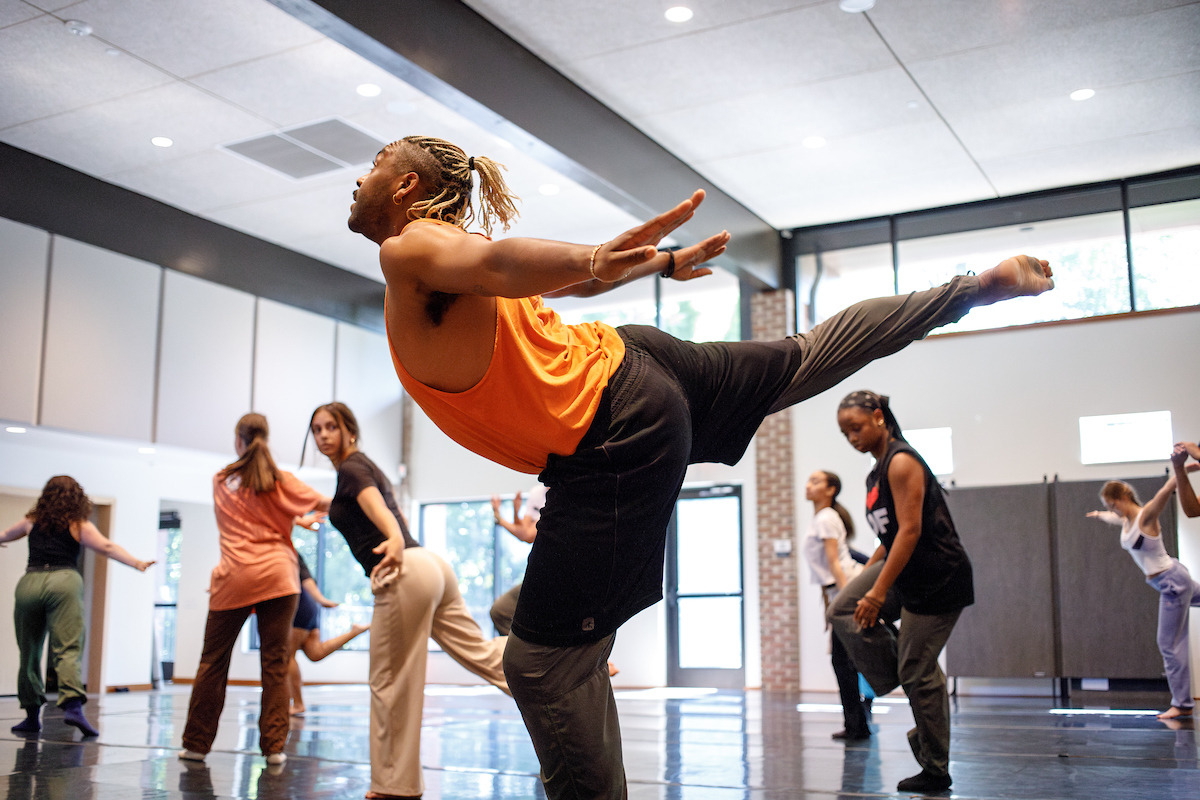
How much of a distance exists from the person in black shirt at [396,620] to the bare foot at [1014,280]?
87.4 inches

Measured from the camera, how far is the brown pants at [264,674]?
4.45 m

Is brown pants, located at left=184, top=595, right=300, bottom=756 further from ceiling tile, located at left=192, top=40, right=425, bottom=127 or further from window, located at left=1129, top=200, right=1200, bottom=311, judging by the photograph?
window, located at left=1129, top=200, right=1200, bottom=311

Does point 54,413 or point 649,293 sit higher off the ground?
point 649,293

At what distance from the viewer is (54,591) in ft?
18.8

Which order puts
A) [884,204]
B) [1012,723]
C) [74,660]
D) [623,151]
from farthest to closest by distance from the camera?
[884,204] < [623,151] < [1012,723] < [74,660]

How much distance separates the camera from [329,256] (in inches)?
466

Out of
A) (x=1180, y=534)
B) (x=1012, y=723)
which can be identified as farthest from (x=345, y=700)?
(x=1180, y=534)

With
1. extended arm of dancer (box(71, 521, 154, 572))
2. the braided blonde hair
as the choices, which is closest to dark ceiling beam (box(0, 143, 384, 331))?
extended arm of dancer (box(71, 521, 154, 572))

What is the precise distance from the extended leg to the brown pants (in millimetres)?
2970

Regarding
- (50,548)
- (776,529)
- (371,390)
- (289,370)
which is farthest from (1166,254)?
(50,548)

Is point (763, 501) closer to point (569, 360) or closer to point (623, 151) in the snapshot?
point (623, 151)

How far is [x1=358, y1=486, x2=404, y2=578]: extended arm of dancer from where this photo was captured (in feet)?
11.4

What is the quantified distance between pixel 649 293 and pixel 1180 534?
20.2 feet

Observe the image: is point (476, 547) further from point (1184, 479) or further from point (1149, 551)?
point (1184, 479)
